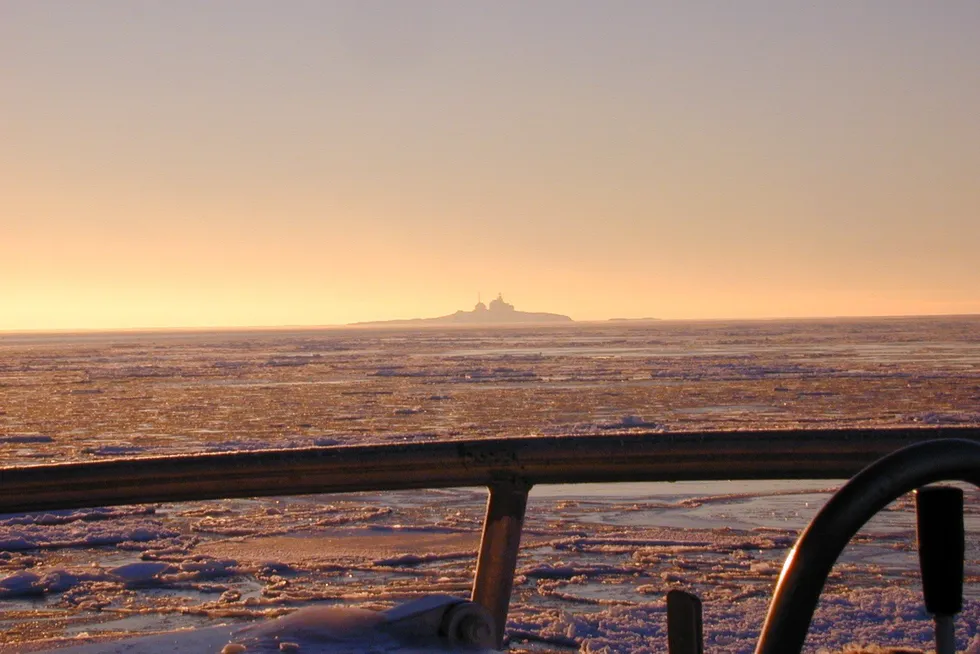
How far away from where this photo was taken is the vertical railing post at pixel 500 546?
215 centimetres

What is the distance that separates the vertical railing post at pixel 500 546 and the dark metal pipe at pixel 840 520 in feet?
3.16

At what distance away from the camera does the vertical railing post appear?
2.15 meters

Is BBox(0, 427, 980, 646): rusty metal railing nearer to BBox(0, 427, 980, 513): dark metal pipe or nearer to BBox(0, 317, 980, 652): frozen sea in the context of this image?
BBox(0, 427, 980, 513): dark metal pipe

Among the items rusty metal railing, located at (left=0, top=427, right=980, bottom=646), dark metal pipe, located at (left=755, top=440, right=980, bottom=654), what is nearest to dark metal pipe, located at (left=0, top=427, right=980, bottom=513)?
rusty metal railing, located at (left=0, top=427, right=980, bottom=646)

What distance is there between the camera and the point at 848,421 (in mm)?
15469

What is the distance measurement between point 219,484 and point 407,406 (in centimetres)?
1828

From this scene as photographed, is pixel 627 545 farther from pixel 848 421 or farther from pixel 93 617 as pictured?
pixel 848 421

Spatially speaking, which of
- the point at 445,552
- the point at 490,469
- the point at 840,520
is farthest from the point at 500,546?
the point at 445,552

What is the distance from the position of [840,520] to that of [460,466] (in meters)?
1.00

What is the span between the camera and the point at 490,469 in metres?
2.11

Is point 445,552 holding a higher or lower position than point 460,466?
lower

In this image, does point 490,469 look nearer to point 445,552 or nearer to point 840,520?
point 840,520

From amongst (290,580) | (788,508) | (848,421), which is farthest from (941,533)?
(848,421)

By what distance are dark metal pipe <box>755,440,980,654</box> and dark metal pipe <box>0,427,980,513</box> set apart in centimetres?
75
